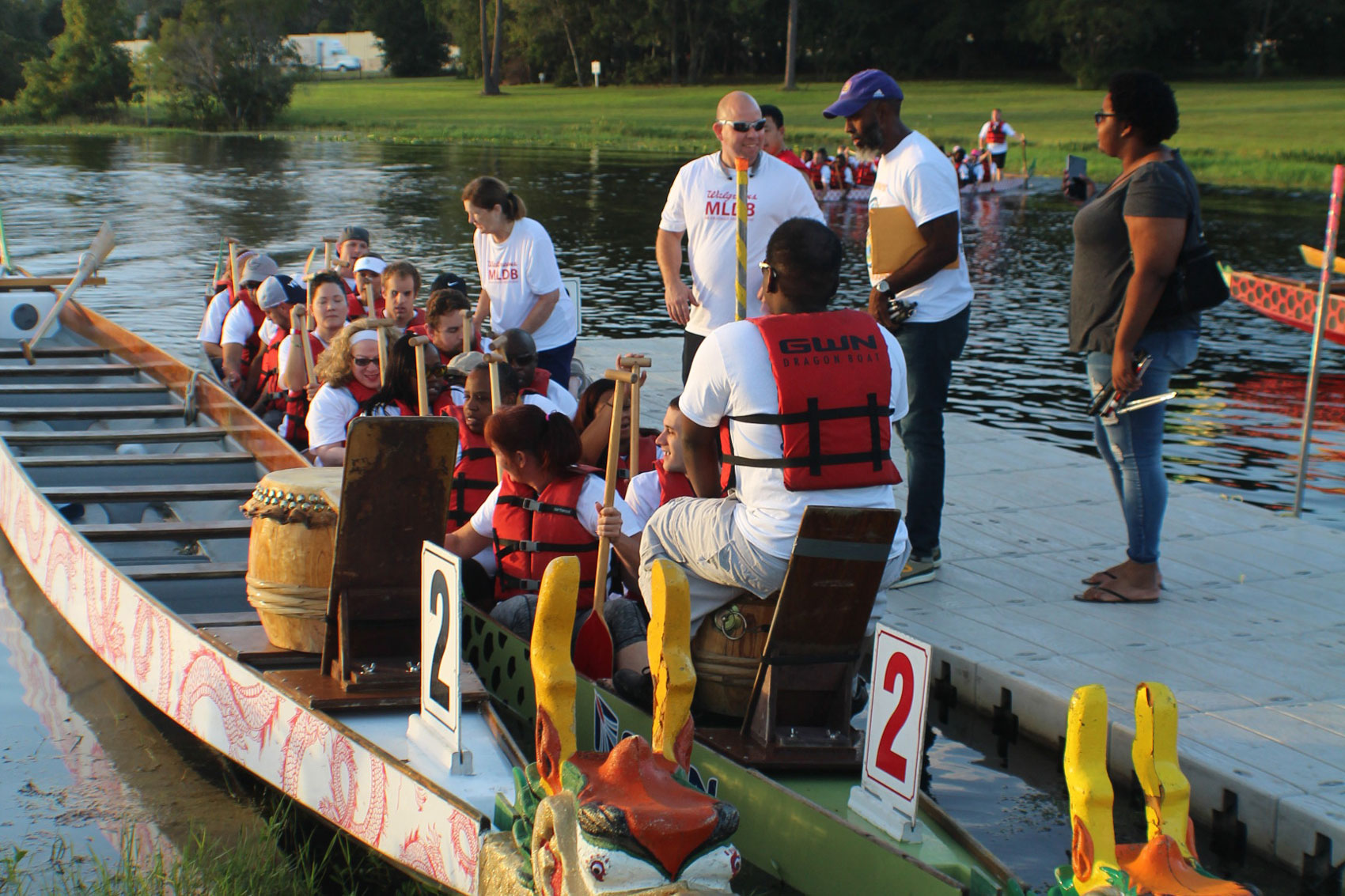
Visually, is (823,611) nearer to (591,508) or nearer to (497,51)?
(591,508)

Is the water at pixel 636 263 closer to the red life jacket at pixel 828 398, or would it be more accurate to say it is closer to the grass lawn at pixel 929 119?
the red life jacket at pixel 828 398

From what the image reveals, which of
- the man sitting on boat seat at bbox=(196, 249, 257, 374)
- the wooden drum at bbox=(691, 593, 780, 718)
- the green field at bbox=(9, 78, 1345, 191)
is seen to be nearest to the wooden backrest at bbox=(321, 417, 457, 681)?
the wooden drum at bbox=(691, 593, 780, 718)

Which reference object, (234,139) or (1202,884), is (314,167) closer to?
(234,139)

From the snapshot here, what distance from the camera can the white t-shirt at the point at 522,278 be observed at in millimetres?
7598

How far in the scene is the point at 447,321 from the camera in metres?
7.22

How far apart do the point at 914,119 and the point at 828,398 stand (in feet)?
156

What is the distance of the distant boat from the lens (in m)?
13.3

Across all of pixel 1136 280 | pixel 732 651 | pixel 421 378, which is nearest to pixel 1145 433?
pixel 1136 280

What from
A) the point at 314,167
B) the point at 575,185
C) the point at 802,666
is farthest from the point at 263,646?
the point at 314,167

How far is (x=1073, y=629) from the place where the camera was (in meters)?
5.60

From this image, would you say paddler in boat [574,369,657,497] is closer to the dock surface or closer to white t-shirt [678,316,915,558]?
the dock surface

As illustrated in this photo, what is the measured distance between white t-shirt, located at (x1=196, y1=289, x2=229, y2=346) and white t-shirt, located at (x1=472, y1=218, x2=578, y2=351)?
344cm

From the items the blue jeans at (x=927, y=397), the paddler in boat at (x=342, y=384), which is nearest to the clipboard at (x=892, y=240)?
the blue jeans at (x=927, y=397)

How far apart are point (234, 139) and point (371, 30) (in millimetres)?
44682
